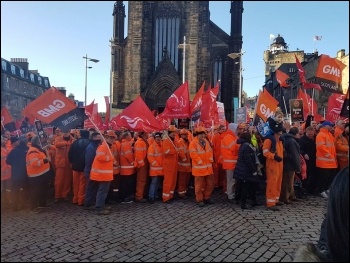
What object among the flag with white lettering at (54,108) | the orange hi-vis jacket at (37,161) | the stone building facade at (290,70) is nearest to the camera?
the orange hi-vis jacket at (37,161)

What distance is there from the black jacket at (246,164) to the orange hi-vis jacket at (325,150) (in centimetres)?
194

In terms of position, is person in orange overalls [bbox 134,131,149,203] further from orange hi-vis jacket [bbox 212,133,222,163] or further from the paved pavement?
orange hi-vis jacket [bbox 212,133,222,163]

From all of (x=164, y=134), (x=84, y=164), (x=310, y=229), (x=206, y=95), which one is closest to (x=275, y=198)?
(x=310, y=229)

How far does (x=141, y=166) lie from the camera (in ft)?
28.3

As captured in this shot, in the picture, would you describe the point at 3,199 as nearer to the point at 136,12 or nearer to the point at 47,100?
the point at 47,100

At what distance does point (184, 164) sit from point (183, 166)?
2.3 inches

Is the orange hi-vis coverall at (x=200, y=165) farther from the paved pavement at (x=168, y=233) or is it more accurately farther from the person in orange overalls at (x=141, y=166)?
the person in orange overalls at (x=141, y=166)

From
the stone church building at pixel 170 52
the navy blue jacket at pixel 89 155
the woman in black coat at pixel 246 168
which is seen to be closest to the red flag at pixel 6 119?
the navy blue jacket at pixel 89 155

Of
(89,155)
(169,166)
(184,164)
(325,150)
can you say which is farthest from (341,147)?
(89,155)

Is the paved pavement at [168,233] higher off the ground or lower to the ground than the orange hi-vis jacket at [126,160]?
lower

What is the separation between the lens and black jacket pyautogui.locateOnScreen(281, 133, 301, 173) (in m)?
7.77

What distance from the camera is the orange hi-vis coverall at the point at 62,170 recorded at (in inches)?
345

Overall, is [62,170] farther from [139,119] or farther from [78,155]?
[139,119]

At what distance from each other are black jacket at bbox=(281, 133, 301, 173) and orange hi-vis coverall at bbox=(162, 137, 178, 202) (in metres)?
2.67
